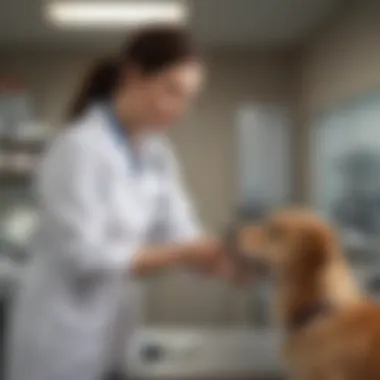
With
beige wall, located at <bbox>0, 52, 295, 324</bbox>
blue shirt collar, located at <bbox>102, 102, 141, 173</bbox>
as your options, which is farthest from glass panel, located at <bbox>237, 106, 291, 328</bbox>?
Result: blue shirt collar, located at <bbox>102, 102, 141, 173</bbox>

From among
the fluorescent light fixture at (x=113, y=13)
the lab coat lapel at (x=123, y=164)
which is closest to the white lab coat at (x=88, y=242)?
the lab coat lapel at (x=123, y=164)

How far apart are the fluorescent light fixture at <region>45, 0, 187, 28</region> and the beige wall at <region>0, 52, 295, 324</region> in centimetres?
4

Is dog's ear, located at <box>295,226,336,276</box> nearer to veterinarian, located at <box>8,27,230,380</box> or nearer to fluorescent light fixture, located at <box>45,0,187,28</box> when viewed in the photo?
veterinarian, located at <box>8,27,230,380</box>

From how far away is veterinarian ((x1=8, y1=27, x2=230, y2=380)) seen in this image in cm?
68

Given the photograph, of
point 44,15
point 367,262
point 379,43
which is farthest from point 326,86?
point 44,15

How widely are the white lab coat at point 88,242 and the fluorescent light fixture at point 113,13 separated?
0.35 ft

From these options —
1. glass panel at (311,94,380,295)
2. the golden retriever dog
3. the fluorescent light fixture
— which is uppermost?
the fluorescent light fixture

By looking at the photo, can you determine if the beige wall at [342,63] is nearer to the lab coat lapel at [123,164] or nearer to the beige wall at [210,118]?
the beige wall at [210,118]

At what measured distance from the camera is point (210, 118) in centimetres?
73

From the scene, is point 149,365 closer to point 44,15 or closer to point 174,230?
point 174,230

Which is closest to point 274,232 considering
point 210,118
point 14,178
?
point 210,118

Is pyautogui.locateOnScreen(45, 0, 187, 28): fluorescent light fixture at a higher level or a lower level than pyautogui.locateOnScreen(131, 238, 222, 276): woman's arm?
higher

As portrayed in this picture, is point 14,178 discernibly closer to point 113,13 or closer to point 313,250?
point 113,13

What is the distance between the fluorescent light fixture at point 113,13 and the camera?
0.73 meters
